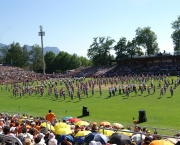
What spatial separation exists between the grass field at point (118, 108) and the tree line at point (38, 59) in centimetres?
5630

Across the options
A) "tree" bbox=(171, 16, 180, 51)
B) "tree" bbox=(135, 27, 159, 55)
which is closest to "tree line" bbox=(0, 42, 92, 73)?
"tree" bbox=(135, 27, 159, 55)

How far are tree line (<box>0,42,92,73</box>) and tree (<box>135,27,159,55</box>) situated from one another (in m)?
22.1

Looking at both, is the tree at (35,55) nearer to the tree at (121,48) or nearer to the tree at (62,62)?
the tree at (62,62)

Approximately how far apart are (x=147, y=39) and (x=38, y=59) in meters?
39.4

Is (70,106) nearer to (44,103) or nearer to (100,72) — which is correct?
(44,103)

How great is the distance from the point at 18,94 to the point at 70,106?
13.6m

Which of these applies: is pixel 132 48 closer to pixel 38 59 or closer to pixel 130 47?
pixel 130 47

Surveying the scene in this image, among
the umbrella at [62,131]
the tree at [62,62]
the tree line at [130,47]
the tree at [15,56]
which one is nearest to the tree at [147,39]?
the tree line at [130,47]

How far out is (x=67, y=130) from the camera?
10.1m

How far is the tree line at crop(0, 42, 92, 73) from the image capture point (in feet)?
295

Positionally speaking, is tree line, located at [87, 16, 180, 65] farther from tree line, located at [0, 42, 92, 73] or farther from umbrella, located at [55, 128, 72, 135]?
umbrella, located at [55, 128, 72, 135]

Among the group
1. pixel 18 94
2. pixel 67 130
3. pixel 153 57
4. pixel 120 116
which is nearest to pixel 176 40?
pixel 153 57

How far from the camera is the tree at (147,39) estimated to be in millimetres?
83012

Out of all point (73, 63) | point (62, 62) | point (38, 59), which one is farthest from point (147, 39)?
point (38, 59)
